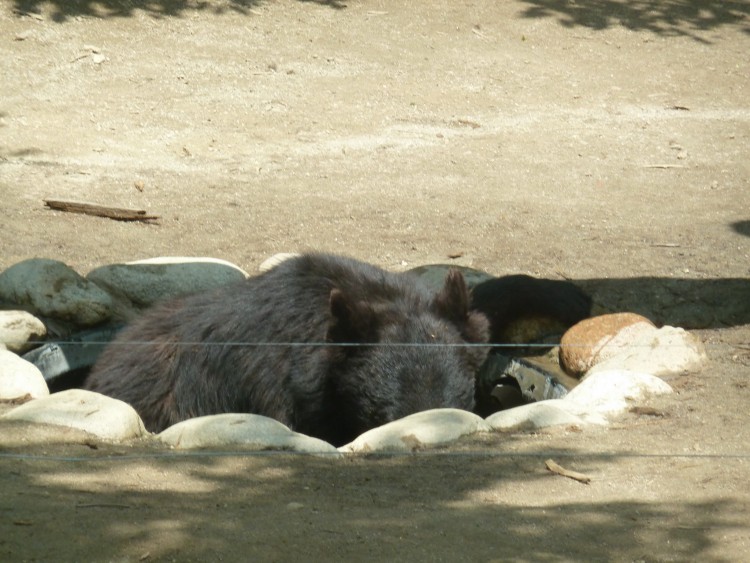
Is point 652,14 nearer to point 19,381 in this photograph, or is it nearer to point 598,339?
point 598,339

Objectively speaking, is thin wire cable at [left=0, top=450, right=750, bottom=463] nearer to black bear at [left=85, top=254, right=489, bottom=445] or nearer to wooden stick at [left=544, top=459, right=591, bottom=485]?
wooden stick at [left=544, top=459, right=591, bottom=485]

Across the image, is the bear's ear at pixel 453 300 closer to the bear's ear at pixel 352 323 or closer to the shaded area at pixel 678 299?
the bear's ear at pixel 352 323

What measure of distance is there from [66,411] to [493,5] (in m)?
12.5

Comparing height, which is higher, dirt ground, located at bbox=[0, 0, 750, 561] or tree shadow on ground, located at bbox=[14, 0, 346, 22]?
tree shadow on ground, located at bbox=[14, 0, 346, 22]

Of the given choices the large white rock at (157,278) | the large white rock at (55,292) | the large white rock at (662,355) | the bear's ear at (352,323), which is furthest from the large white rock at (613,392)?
the large white rock at (55,292)

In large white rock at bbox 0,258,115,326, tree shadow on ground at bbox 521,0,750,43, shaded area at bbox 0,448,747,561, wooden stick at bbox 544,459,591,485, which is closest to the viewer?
shaded area at bbox 0,448,747,561

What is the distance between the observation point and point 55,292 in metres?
7.22

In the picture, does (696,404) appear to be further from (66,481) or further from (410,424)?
(66,481)

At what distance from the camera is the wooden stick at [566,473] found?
4.34 metres

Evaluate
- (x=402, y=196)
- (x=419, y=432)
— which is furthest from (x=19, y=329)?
(x=402, y=196)

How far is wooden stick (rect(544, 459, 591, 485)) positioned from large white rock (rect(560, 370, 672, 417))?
0.93 meters

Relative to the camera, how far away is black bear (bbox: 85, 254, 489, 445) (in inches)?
235

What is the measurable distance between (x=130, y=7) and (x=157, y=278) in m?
8.16

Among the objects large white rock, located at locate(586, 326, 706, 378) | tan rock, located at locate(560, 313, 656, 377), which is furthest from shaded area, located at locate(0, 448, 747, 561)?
tan rock, located at locate(560, 313, 656, 377)
